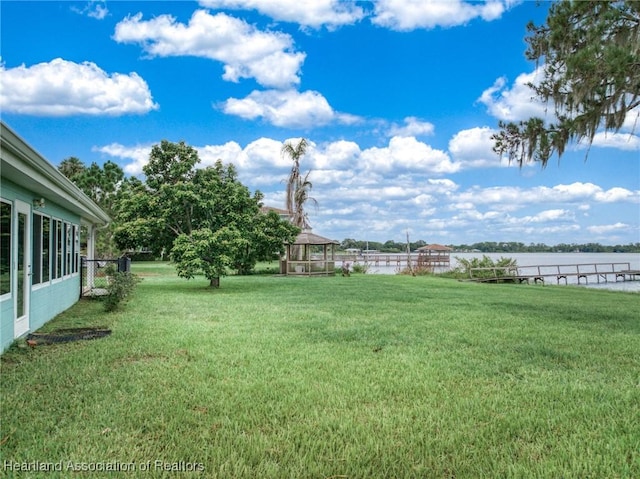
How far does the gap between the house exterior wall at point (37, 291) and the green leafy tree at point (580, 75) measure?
8.42m

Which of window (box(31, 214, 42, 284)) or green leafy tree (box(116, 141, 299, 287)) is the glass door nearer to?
window (box(31, 214, 42, 284))

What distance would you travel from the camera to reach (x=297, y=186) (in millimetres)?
32344

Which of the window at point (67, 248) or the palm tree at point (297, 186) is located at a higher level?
the palm tree at point (297, 186)

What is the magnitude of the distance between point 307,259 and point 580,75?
20.2 m

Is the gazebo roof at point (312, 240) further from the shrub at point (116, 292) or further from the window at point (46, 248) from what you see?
the window at point (46, 248)

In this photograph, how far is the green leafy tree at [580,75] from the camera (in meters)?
7.35

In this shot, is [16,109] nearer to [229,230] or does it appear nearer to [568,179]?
[229,230]

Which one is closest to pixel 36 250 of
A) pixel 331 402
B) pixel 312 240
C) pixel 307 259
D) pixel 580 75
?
pixel 331 402

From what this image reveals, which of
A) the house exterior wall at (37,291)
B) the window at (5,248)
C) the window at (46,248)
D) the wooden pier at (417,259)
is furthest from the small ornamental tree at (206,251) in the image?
the wooden pier at (417,259)

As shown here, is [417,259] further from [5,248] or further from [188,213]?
[5,248]

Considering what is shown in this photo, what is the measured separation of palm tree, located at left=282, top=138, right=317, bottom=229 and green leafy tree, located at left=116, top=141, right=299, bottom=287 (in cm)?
1455

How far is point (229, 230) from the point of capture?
15734 mm

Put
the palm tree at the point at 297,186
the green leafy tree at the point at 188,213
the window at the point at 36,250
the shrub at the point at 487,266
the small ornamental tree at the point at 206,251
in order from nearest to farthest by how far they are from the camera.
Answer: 1. the window at the point at 36,250
2. the small ornamental tree at the point at 206,251
3. the green leafy tree at the point at 188,213
4. the shrub at the point at 487,266
5. the palm tree at the point at 297,186

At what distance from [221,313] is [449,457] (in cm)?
733
